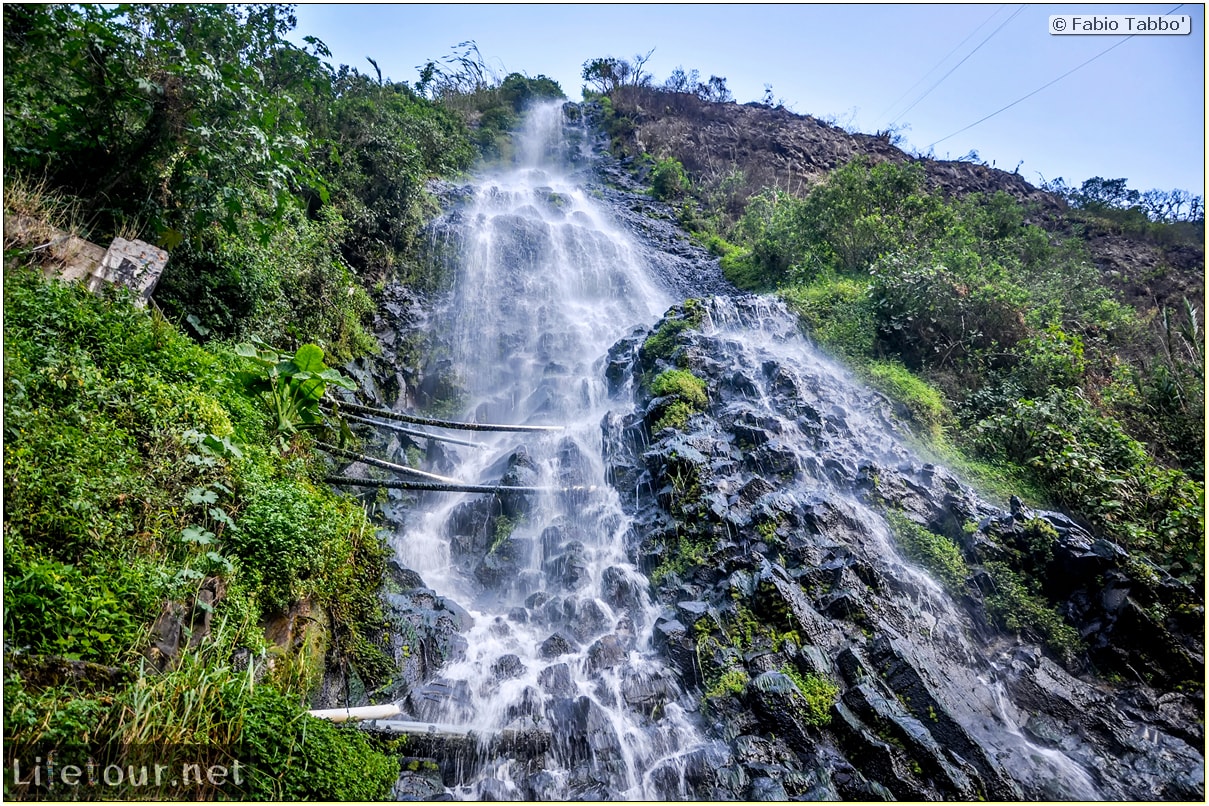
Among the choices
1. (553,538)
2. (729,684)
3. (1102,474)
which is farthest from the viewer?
(553,538)

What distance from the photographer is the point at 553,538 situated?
7891mm

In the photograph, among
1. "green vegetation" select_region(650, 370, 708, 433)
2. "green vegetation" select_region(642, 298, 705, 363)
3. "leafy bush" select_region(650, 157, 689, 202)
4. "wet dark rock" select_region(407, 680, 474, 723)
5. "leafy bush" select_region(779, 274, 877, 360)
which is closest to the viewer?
"wet dark rock" select_region(407, 680, 474, 723)

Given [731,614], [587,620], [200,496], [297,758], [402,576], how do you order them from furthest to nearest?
[402,576] < [587,620] < [731,614] < [200,496] < [297,758]

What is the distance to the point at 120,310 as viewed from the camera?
514 centimetres

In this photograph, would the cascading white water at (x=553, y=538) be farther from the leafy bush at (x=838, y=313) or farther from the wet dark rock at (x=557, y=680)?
the leafy bush at (x=838, y=313)

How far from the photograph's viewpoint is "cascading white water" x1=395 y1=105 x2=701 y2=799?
493cm

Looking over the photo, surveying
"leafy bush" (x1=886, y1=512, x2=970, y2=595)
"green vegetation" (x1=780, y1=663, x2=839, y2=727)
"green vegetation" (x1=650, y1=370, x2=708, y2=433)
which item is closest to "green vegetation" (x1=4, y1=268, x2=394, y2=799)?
"green vegetation" (x1=780, y1=663, x2=839, y2=727)

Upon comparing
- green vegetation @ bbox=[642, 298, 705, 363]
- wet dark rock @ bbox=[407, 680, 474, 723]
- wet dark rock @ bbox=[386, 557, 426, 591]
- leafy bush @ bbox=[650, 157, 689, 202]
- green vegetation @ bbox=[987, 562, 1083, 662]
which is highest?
leafy bush @ bbox=[650, 157, 689, 202]

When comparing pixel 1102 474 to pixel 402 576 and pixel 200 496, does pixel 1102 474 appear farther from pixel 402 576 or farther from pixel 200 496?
pixel 200 496

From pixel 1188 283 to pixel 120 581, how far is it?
83.1 feet

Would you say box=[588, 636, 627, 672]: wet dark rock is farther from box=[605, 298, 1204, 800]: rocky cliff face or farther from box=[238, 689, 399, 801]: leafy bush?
box=[238, 689, 399, 801]: leafy bush

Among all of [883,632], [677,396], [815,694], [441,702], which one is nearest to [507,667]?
[441,702]

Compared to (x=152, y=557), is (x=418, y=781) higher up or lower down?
lower down

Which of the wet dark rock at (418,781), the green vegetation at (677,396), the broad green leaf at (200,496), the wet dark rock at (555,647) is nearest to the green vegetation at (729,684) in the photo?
the wet dark rock at (555,647)
